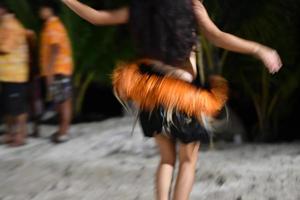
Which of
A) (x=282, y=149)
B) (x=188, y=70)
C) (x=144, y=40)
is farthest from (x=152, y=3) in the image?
(x=282, y=149)

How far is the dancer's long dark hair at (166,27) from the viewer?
277cm

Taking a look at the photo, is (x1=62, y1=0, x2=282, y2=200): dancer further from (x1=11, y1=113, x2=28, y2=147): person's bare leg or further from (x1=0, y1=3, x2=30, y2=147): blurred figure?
(x1=11, y1=113, x2=28, y2=147): person's bare leg

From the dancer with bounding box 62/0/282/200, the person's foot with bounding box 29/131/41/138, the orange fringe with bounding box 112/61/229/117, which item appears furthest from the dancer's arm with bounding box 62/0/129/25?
the person's foot with bounding box 29/131/41/138

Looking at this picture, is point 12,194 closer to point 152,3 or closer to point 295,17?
point 152,3

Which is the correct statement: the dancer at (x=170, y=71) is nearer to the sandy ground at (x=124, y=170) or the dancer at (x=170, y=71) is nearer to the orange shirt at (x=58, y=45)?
the sandy ground at (x=124, y=170)

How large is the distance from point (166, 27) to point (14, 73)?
309 cm

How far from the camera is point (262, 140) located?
6535 millimetres

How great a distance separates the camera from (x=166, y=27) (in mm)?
2797

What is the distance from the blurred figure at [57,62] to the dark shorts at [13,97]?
0.90 ft

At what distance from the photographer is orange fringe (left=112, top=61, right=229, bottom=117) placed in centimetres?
281

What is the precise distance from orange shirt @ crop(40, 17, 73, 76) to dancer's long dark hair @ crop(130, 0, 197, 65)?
282 cm

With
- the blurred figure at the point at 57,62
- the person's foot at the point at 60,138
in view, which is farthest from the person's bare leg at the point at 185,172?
the person's foot at the point at 60,138

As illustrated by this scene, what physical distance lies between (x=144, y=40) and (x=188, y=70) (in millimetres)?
274

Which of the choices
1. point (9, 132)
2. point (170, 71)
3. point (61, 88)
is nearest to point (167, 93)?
point (170, 71)
